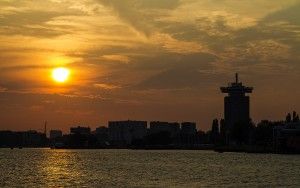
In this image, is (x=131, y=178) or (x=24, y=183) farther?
(x=131, y=178)

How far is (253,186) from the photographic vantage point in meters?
86.4

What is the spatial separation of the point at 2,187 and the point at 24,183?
315 inches

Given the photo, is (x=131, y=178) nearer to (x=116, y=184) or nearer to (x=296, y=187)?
(x=116, y=184)

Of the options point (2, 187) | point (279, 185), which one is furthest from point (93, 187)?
point (279, 185)

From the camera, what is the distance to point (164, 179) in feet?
326

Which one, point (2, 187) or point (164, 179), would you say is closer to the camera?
point (2, 187)

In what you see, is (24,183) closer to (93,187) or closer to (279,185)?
(93,187)

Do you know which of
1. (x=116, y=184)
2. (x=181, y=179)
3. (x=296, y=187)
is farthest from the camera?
(x=181, y=179)

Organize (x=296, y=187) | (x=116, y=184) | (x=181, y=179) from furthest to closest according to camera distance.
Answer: (x=181, y=179), (x=116, y=184), (x=296, y=187)

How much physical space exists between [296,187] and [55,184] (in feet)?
105

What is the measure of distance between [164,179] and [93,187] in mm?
16394

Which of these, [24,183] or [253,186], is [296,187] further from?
[24,183]

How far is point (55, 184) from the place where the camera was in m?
91.1

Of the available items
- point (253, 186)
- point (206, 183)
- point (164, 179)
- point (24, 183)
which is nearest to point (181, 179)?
point (164, 179)
